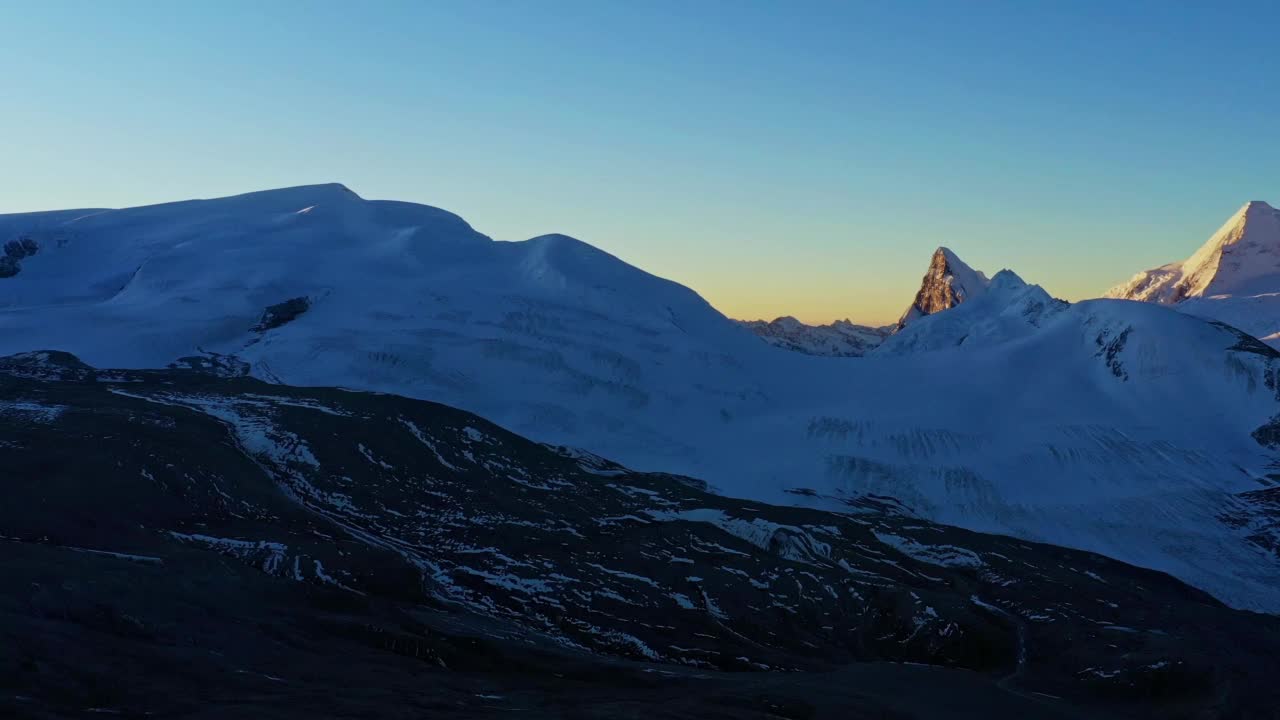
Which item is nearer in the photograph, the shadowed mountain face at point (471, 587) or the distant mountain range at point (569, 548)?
the shadowed mountain face at point (471, 587)

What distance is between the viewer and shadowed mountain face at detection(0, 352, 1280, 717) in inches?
3408

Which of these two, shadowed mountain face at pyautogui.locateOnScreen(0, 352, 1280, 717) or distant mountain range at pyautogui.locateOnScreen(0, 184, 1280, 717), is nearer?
shadowed mountain face at pyautogui.locateOnScreen(0, 352, 1280, 717)

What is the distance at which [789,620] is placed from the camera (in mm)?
133625

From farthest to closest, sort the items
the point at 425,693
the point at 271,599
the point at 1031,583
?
the point at 1031,583 < the point at 271,599 < the point at 425,693

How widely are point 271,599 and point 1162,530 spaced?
152m

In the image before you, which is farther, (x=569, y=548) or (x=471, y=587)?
(x=569, y=548)

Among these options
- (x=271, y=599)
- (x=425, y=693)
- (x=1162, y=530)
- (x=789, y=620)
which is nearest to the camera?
(x=425, y=693)

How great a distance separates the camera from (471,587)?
130m

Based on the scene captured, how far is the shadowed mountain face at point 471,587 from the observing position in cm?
8656

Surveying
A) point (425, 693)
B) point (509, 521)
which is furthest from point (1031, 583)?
point (425, 693)

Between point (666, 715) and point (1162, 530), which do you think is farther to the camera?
point (1162, 530)

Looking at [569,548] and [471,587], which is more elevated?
[569,548]

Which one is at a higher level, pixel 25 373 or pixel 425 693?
pixel 25 373

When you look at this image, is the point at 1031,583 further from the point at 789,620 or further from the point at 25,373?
the point at 25,373
